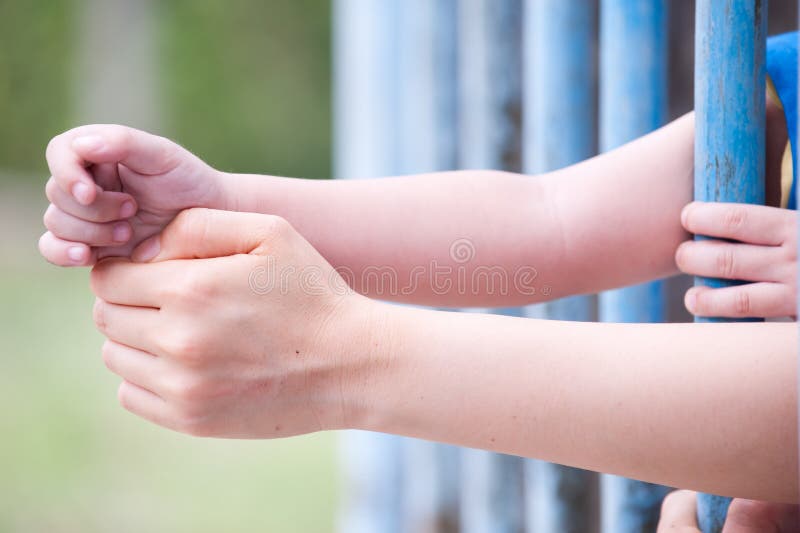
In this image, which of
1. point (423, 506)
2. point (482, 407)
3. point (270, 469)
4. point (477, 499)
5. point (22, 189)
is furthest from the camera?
point (22, 189)

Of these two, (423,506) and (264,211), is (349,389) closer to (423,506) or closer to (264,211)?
(264,211)

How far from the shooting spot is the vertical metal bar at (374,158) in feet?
5.60

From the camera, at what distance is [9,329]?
337 centimetres

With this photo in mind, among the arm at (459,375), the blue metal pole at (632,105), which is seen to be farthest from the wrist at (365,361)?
the blue metal pole at (632,105)

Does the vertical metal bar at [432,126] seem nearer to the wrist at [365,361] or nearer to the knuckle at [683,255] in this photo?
the knuckle at [683,255]

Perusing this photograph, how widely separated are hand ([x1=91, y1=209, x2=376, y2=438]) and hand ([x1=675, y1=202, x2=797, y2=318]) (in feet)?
0.88

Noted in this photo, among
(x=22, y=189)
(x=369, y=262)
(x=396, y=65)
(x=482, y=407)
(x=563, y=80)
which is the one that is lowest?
(x=482, y=407)

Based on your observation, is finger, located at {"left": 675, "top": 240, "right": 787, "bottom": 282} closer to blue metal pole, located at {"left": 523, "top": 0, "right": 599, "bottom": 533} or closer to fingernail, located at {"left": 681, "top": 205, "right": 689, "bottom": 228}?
fingernail, located at {"left": 681, "top": 205, "right": 689, "bottom": 228}

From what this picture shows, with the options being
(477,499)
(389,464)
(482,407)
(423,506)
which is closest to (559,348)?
(482,407)

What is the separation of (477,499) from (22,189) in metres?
5.27

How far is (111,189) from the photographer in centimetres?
68

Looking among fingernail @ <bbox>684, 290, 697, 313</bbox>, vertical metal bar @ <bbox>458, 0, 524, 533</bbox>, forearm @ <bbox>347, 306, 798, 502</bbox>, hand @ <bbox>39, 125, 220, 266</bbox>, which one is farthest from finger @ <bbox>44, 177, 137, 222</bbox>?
vertical metal bar @ <bbox>458, 0, 524, 533</bbox>

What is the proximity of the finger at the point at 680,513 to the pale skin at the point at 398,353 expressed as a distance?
13 cm

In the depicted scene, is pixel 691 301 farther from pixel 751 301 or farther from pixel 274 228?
pixel 274 228
